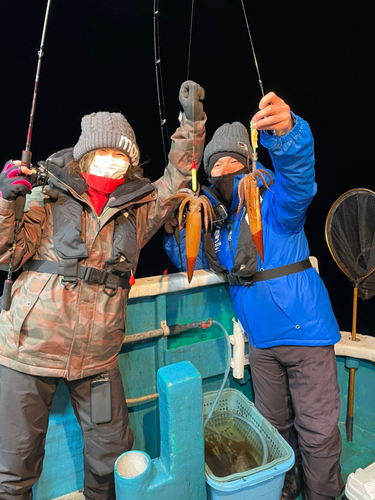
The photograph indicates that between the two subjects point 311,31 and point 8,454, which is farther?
point 311,31

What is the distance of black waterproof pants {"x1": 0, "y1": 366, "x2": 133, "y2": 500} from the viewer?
1.81 m

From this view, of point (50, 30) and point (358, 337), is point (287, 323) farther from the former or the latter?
point (50, 30)

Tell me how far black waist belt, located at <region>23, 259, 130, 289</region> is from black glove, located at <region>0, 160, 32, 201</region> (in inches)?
16.5

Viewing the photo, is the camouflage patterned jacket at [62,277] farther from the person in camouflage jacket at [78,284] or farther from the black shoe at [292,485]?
the black shoe at [292,485]

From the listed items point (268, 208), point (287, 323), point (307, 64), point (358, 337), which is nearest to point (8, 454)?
point (287, 323)

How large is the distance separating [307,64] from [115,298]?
10445 mm

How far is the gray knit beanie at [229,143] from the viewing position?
2525 millimetres

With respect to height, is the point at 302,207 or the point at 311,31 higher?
the point at 311,31

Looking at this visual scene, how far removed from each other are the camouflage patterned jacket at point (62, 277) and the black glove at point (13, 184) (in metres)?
0.05

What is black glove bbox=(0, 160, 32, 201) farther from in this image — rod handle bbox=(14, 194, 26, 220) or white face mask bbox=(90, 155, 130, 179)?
white face mask bbox=(90, 155, 130, 179)

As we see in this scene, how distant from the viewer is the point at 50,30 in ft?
29.4

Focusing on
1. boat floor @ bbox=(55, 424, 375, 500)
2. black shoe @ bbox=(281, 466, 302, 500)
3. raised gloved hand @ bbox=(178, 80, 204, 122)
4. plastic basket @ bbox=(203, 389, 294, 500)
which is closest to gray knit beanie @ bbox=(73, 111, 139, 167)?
raised gloved hand @ bbox=(178, 80, 204, 122)

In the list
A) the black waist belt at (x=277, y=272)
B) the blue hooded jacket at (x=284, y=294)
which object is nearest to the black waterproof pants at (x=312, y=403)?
the blue hooded jacket at (x=284, y=294)

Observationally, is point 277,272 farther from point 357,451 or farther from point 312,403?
point 357,451
